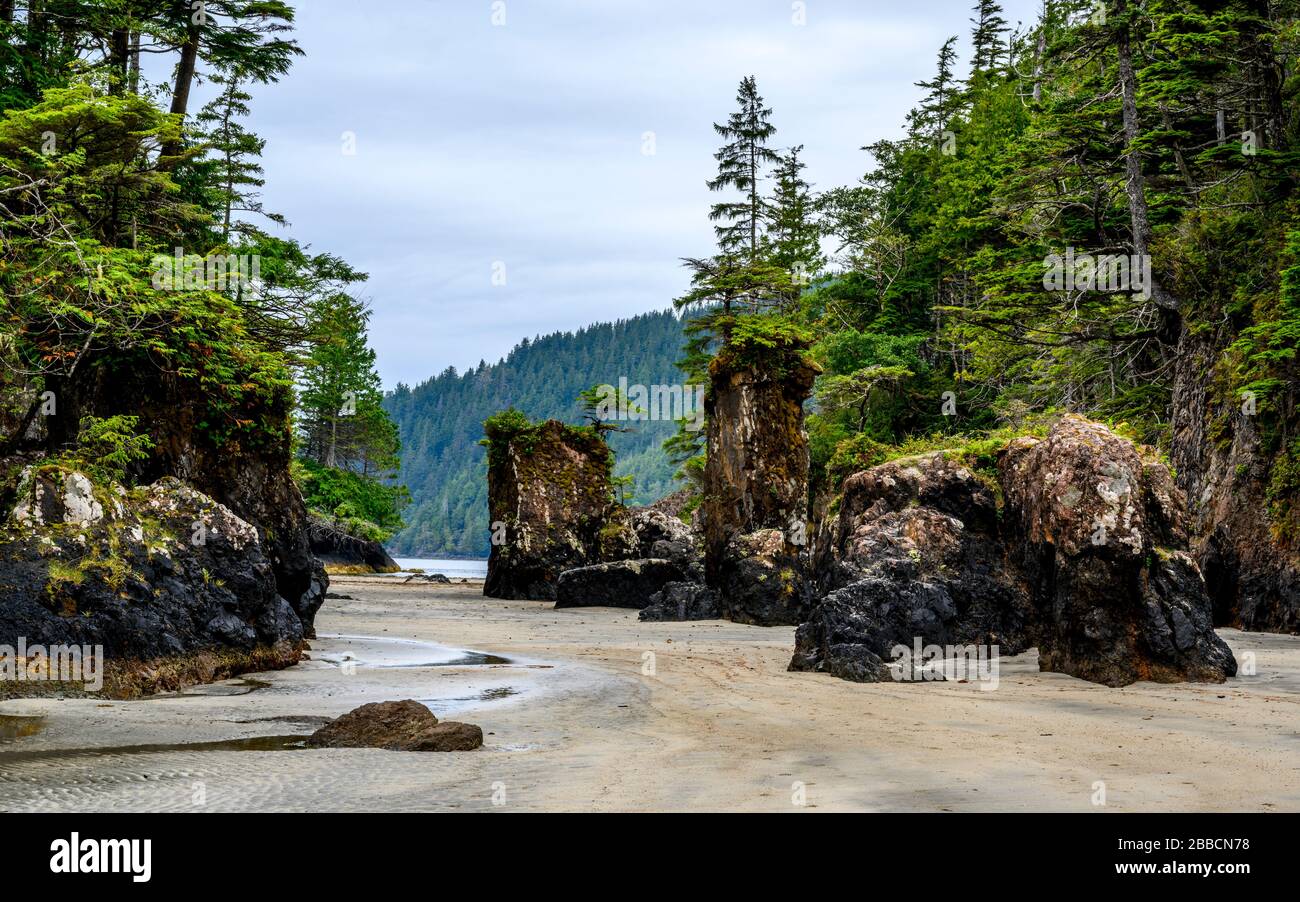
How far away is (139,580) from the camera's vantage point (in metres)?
10.1

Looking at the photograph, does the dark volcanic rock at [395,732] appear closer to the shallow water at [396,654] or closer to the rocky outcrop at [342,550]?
the shallow water at [396,654]

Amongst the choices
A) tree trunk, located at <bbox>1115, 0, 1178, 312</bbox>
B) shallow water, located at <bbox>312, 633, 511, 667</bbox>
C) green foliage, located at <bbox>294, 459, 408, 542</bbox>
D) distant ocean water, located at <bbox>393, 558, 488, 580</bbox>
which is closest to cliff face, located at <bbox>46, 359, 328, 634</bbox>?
shallow water, located at <bbox>312, 633, 511, 667</bbox>

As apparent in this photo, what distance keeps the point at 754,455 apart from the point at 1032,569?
13.3 metres

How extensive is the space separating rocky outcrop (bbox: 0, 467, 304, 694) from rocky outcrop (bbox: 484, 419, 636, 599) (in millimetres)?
21869

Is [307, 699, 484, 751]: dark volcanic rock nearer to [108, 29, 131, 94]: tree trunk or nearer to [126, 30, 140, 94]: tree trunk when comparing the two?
[126, 30, 140, 94]: tree trunk

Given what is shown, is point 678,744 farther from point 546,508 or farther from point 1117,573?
point 546,508

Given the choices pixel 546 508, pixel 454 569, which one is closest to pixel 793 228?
pixel 546 508

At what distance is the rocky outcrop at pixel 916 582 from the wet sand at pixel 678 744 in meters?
0.62

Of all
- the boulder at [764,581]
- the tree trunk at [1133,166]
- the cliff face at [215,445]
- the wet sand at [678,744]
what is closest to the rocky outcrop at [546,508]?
the boulder at [764,581]

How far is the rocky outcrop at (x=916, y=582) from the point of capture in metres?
12.2
